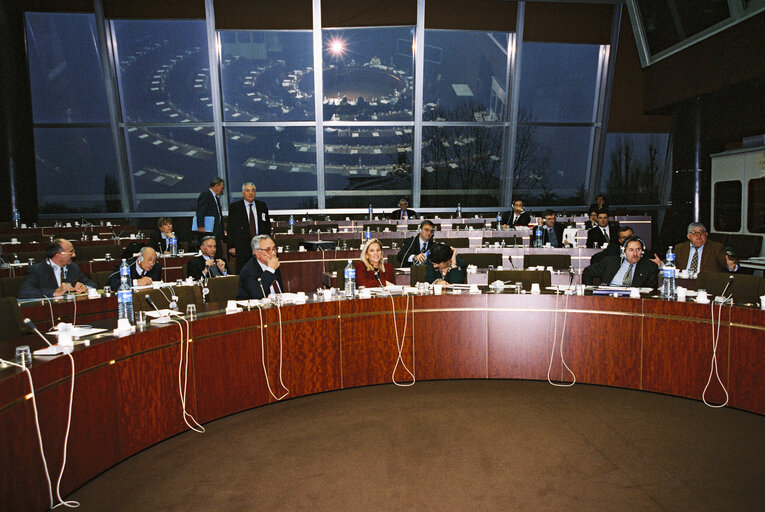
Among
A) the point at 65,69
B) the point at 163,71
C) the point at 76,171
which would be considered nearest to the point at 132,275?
the point at 163,71

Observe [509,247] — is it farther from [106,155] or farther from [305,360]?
[106,155]

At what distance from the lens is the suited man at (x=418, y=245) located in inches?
266

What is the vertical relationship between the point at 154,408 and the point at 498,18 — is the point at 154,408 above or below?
below

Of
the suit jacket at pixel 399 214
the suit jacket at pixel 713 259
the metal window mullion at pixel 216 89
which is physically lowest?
the suit jacket at pixel 713 259

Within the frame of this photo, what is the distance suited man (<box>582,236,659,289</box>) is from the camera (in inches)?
197

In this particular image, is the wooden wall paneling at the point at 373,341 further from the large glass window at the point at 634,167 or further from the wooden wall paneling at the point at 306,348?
the large glass window at the point at 634,167

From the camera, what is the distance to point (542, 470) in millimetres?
3111

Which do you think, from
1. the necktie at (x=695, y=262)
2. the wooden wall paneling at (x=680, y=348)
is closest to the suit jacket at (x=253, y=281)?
the wooden wall paneling at (x=680, y=348)

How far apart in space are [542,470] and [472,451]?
421 mm

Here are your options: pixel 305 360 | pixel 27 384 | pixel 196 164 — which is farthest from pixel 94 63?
pixel 27 384

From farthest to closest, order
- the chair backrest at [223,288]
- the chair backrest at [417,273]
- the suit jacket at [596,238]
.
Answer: the suit jacket at [596,238]
the chair backrest at [417,273]
the chair backrest at [223,288]

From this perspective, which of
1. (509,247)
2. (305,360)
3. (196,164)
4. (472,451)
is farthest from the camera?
(196,164)

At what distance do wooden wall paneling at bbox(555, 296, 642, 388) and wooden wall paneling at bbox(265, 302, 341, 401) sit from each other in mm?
1801

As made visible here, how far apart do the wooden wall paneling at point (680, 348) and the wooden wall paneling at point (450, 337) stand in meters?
1.24
